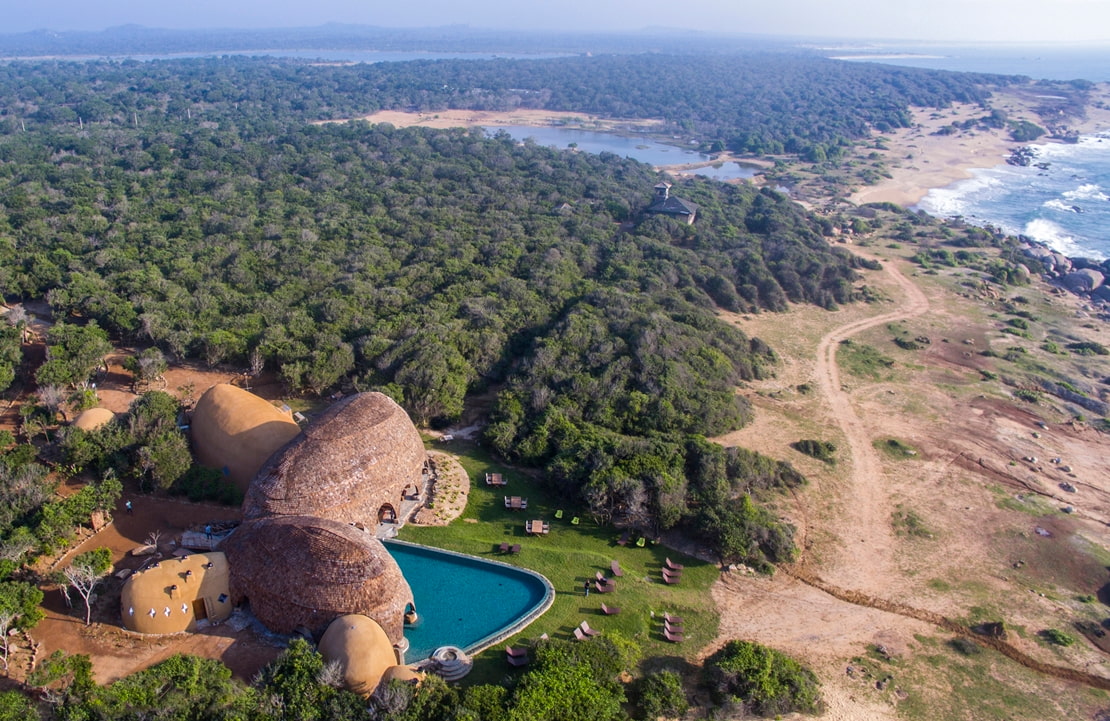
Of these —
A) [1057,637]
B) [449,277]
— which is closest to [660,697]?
[1057,637]

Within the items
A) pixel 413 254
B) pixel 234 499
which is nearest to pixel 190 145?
pixel 413 254

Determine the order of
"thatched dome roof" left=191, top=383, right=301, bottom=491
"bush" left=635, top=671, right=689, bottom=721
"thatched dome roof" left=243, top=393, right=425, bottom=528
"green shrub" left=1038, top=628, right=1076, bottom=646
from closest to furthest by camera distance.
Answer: "bush" left=635, top=671, right=689, bottom=721, "thatched dome roof" left=243, top=393, right=425, bottom=528, "green shrub" left=1038, top=628, right=1076, bottom=646, "thatched dome roof" left=191, top=383, right=301, bottom=491

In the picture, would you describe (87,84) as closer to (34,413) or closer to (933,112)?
(34,413)

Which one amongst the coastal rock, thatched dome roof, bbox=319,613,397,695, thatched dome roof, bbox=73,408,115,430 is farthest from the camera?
the coastal rock

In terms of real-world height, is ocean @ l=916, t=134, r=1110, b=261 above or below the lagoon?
below

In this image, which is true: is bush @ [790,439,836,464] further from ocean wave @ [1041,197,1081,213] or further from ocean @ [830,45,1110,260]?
ocean wave @ [1041,197,1081,213]

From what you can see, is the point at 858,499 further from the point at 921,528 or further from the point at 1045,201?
the point at 1045,201

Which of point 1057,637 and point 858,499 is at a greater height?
point 858,499

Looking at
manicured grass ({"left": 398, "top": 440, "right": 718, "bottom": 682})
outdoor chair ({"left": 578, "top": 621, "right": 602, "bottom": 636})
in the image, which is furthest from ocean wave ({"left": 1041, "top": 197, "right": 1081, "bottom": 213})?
outdoor chair ({"left": 578, "top": 621, "right": 602, "bottom": 636})
